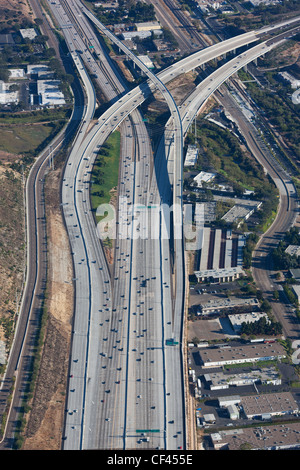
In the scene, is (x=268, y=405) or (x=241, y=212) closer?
(x=268, y=405)

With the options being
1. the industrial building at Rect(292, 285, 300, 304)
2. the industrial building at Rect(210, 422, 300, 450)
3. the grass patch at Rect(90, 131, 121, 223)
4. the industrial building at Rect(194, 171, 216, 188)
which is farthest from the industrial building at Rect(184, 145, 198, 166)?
the industrial building at Rect(210, 422, 300, 450)

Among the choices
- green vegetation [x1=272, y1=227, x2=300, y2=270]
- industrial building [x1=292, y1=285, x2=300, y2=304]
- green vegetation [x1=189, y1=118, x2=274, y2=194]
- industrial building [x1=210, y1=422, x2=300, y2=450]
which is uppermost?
green vegetation [x1=189, y1=118, x2=274, y2=194]

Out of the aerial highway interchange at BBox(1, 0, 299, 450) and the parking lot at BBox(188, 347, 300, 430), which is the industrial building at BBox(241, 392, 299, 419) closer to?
the parking lot at BBox(188, 347, 300, 430)

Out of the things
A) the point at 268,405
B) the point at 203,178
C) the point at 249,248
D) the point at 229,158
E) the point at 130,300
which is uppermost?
the point at 229,158

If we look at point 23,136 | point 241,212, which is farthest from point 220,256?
point 23,136

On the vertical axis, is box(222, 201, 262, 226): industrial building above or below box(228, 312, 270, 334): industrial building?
above

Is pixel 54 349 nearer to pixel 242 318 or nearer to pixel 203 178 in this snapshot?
pixel 242 318
